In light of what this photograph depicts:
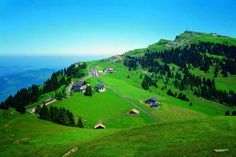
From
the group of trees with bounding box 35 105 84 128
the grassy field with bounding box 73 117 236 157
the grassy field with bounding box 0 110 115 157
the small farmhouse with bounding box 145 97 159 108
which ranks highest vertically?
the grassy field with bounding box 73 117 236 157

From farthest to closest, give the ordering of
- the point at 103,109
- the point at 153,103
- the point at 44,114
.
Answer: the point at 153,103, the point at 103,109, the point at 44,114

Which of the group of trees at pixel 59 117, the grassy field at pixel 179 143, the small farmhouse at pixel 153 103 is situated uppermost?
the grassy field at pixel 179 143

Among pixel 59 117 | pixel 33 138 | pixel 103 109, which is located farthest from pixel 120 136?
pixel 103 109

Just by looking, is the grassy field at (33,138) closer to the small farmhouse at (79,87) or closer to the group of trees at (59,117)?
the group of trees at (59,117)

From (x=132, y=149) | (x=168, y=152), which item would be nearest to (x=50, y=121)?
(x=132, y=149)

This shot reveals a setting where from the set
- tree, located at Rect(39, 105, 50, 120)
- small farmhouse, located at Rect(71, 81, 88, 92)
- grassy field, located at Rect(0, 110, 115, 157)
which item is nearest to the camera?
grassy field, located at Rect(0, 110, 115, 157)

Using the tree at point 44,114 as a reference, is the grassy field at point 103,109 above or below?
below

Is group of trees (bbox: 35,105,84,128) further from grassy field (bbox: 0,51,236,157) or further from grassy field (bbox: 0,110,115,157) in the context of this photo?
grassy field (bbox: 0,110,115,157)

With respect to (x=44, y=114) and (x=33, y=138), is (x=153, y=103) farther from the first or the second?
(x=33, y=138)

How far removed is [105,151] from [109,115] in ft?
271

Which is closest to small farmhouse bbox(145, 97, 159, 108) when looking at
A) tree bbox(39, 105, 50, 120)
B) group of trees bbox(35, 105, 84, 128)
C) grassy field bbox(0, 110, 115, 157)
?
group of trees bbox(35, 105, 84, 128)

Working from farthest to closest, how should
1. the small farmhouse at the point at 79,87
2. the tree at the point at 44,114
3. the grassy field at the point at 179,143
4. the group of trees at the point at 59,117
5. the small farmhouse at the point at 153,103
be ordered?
the small farmhouse at the point at 79,87, the small farmhouse at the point at 153,103, the tree at the point at 44,114, the group of trees at the point at 59,117, the grassy field at the point at 179,143

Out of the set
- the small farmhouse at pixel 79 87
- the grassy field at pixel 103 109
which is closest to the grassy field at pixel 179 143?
the grassy field at pixel 103 109

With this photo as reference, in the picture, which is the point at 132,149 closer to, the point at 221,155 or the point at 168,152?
the point at 168,152
